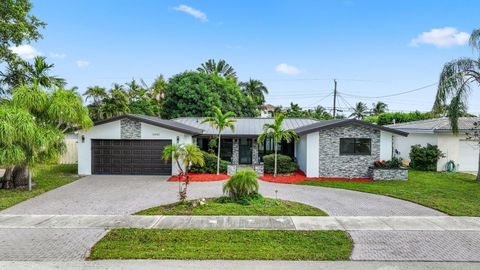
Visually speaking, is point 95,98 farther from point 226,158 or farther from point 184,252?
point 184,252

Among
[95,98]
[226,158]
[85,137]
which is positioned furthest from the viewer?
[95,98]

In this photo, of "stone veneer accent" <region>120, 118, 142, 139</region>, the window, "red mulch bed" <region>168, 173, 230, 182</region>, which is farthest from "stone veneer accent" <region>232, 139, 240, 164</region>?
the window

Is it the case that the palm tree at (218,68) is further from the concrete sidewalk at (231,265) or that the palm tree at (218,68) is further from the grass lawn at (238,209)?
the concrete sidewalk at (231,265)

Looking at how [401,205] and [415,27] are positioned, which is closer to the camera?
[401,205]

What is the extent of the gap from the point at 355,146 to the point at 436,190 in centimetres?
478

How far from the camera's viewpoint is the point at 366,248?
6.63 metres

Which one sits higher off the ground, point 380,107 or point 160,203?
point 380,107

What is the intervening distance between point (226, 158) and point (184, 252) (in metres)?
15.1

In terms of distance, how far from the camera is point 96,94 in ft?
82.0

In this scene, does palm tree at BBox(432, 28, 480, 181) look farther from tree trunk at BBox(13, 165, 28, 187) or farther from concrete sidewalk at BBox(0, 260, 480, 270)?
tree trunk at BBox(13, 165, 28, 187)

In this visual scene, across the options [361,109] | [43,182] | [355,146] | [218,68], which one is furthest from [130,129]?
[361,109]

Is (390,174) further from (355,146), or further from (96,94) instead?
(96,94)

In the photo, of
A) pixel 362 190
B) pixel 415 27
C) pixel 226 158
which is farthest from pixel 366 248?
pixel 415 27

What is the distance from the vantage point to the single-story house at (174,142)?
1702 cm
